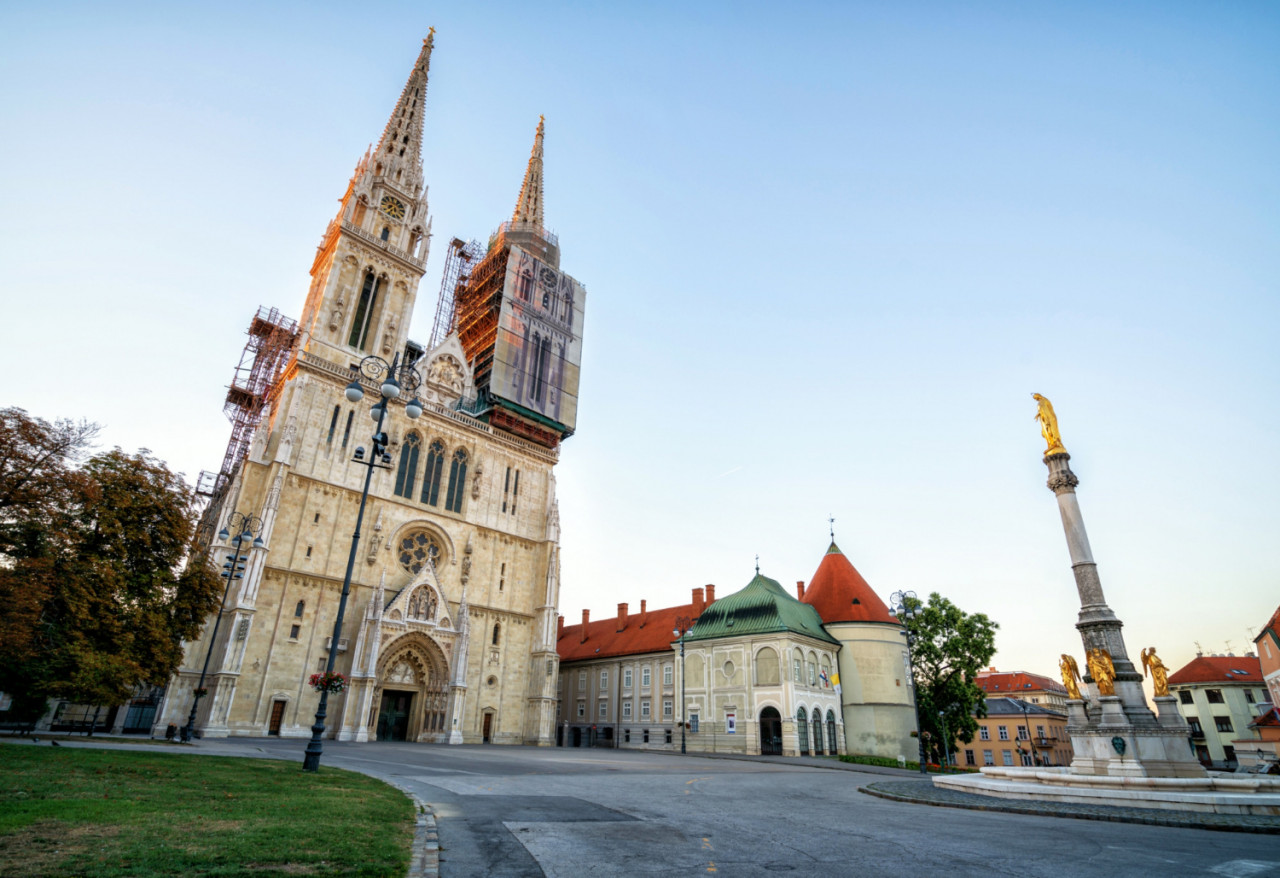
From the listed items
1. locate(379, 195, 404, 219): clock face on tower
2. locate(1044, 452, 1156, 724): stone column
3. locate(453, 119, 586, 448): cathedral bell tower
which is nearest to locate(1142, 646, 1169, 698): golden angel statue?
locate(1044, 452, 1156, 724): stone column

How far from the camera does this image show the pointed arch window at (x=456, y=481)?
43094mm

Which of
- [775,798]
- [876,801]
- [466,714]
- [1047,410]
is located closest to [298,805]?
[775,798]

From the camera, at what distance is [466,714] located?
1549 inches

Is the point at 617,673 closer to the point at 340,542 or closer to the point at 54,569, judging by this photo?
the point at 340,542

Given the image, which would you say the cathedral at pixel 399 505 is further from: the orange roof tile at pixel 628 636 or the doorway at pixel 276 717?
the orange roof tile at pixel 628 636

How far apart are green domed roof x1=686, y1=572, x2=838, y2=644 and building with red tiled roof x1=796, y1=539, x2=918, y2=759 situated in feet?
4.85

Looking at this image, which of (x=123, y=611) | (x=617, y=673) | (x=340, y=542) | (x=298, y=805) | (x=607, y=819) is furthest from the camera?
(x=617, y=673)

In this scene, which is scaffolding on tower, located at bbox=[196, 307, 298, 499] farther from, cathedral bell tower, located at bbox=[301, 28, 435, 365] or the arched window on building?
the arched window on building

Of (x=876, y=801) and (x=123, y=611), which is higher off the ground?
(x=123, y=611)

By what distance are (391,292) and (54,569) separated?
1180 inches

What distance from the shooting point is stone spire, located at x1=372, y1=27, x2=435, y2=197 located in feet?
168

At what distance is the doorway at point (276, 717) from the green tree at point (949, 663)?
1413 inches

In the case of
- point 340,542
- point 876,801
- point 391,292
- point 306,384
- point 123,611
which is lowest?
point 876,801

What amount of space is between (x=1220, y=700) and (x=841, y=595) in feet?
139
